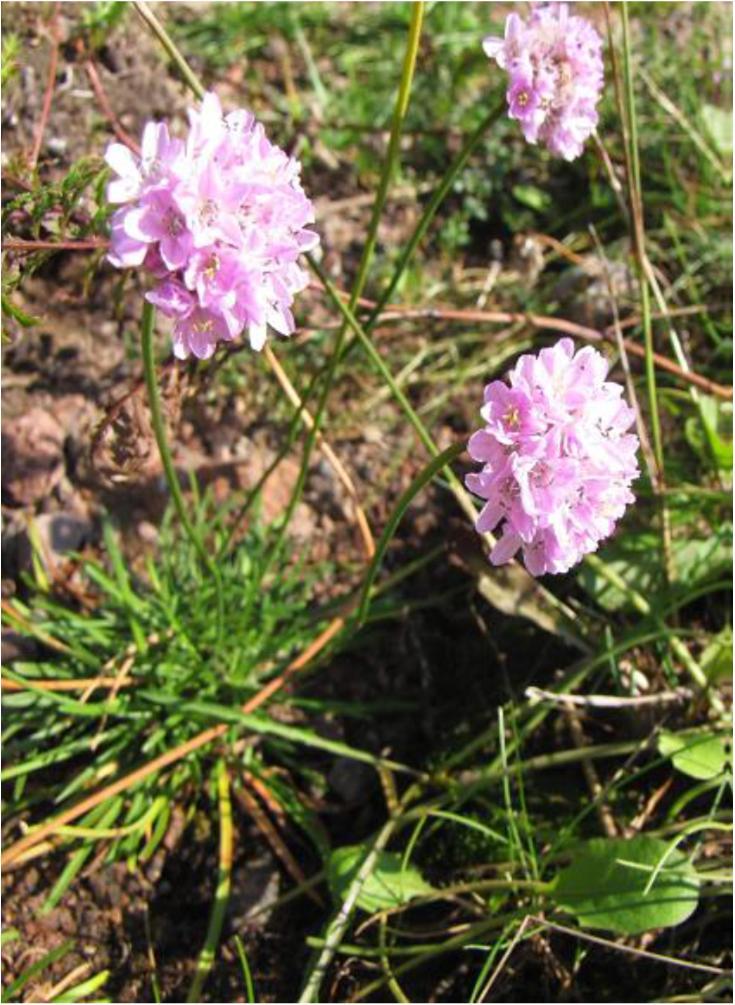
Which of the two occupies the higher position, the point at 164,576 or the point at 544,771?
the point at 164,576

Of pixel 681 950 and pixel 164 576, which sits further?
pixel 164 576

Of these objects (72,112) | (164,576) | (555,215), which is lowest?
(164,576)

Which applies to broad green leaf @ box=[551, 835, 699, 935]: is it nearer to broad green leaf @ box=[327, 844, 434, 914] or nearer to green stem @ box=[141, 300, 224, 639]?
broad green leaf @ box=[327, 844, 434, 914]

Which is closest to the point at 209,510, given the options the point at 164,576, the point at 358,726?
the point at 164,576

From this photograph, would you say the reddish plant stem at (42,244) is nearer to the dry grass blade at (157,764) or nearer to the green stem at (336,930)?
the dry grass blade at (157,764)

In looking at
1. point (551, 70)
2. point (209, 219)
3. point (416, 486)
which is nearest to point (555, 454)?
point (416, 486)

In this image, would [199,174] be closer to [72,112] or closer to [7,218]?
[7,218]

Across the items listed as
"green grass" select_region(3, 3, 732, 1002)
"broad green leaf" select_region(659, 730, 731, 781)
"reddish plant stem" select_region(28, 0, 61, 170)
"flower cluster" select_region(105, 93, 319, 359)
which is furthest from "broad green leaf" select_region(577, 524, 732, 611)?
"reddish plant stem" select_region(28, 0, 61, 170)
